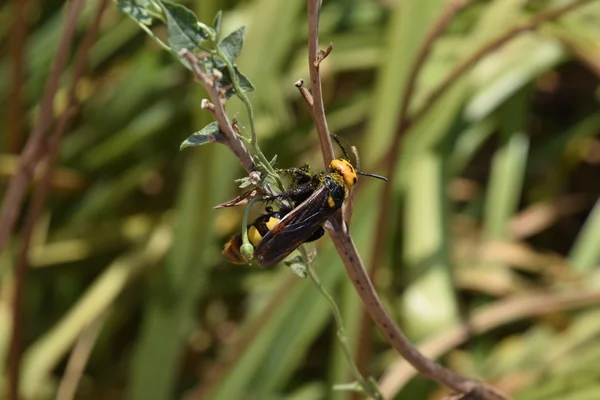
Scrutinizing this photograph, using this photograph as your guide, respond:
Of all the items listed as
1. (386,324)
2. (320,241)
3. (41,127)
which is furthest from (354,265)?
(320,241)

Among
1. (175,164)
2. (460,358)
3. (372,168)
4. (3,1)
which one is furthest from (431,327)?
(3,1)

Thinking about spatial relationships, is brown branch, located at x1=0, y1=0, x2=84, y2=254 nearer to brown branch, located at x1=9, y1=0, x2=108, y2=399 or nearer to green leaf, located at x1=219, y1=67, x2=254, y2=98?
brown branch, located at x1=9, y1=0, x2=108, y2=399

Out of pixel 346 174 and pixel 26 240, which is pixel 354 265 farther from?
pixel 26 240

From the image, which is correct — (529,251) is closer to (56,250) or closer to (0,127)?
(56,250)

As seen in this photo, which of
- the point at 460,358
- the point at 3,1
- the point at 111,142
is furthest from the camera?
the point at 3,1

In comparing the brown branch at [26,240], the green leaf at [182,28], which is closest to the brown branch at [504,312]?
the brown branch at [26,240]

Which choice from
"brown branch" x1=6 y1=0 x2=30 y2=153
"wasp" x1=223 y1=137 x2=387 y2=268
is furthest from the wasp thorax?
"brown branch" x1=6 y1=0 x2=30 y2=153

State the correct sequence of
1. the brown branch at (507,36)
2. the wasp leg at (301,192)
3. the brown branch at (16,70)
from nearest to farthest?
the wasp leg at (301,192), the brown branch at (507,36), the brown branch at (16,70)

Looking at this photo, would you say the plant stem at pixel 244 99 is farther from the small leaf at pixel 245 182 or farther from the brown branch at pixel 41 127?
the brown branch at pixel 41 127
